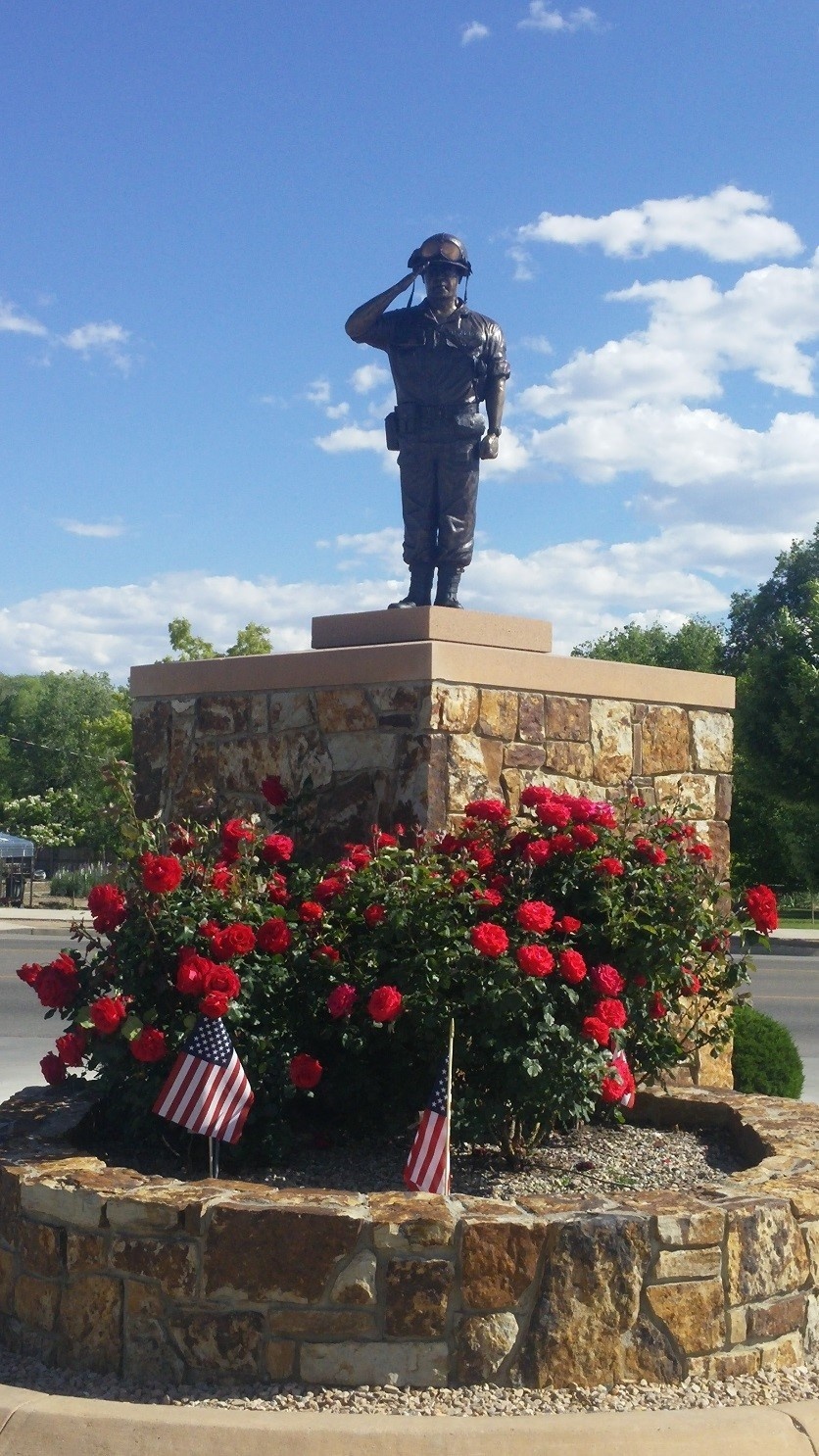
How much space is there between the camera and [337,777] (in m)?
6.95

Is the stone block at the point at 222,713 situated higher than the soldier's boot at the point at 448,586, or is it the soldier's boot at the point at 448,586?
the soldier's boot at the point at 448,586

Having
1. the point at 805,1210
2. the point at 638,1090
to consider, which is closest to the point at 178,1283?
the point at 805,1210

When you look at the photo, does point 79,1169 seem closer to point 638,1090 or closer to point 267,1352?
point 267,1352

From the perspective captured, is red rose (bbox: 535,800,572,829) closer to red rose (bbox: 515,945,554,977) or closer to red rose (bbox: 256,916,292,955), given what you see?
red rose (bbox: 515,945,554,977)

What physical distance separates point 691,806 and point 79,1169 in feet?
9.67

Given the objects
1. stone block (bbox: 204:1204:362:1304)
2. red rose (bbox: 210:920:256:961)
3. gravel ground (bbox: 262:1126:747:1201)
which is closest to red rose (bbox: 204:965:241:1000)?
red rose (bbox: 210:920:256:961)

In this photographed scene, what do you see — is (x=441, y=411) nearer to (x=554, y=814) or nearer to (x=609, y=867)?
(x=554, y=814)

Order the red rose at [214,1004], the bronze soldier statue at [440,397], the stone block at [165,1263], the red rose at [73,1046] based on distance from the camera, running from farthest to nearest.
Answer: the bronze soldier statue at [440,397] < the red rose at [73,1046] < the red rose at [214,1004] < the stone block at [165,1263]

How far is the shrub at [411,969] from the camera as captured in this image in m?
Answer: 5.00

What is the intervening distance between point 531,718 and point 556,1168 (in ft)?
7.65

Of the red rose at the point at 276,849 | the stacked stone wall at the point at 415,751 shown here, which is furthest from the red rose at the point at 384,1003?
the stacked stone wall at the point at 415,751

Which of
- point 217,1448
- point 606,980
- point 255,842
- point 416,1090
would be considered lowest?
point 217,1448

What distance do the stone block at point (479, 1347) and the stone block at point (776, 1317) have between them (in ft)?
2.69

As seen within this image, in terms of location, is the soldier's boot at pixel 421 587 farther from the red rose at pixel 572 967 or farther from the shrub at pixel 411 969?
the red rose at pixel 572 967
